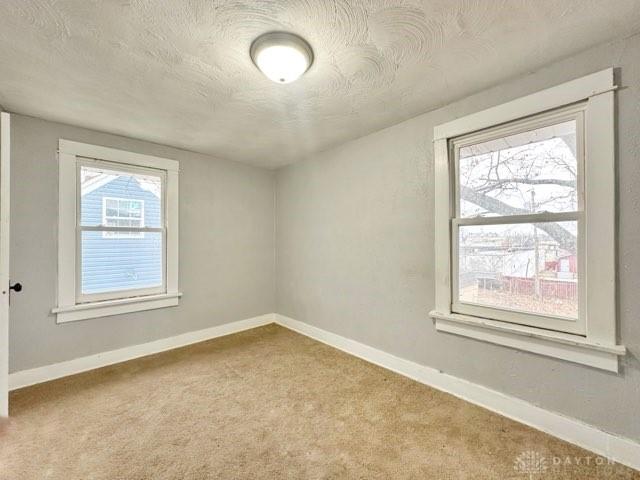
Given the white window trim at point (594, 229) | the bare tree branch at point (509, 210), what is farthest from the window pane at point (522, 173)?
the white window trim at point (594, 229)

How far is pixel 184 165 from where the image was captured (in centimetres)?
324

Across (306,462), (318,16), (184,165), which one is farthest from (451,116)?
(184,165)

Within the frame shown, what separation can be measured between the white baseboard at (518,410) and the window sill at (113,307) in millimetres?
2116

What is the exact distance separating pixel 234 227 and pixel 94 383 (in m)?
2.06

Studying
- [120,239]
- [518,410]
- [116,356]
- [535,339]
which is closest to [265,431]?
[518,410]

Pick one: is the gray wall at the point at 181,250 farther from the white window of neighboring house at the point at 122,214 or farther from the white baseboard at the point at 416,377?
the white window of neighboring house at the point at 122,214

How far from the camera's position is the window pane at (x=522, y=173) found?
174 cm

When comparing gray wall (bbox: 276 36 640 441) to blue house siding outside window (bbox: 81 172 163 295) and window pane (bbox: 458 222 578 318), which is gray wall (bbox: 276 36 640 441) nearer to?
window pane (bbox: 458 222 578 318)

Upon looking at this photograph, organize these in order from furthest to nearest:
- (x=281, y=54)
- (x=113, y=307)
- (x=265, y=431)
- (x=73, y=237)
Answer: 1. (x=113, y=307)
2. (x=73, y=237)
3. (x=265, y=431)
4. (x=281, y=54)

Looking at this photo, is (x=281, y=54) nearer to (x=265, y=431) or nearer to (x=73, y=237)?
(x=265, y=431)

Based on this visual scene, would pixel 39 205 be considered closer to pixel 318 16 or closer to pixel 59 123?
pixel 59 123

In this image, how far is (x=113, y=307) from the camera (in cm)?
275

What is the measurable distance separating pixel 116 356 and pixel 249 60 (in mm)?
2953

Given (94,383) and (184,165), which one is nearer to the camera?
(94,383)
